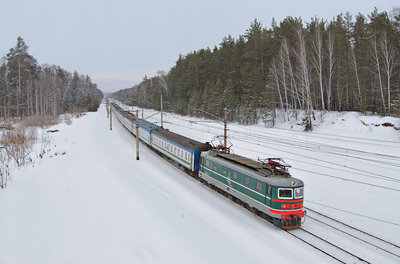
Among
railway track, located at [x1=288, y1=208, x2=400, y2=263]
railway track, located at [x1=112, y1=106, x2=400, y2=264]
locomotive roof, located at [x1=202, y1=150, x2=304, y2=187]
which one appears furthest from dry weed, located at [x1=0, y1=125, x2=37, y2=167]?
railway track, located at [x1=288, y1=208, x2=400, y2=263]

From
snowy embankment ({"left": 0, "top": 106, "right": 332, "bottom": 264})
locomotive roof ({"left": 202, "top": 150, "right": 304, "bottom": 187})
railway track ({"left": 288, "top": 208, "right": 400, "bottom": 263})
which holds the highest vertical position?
locomotive roof ({"left": 202, "top": 150, "right": 304, "bottom": 187})

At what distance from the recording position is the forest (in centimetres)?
3738

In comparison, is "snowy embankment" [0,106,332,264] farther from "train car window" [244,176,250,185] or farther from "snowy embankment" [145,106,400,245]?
"snowy embankment" [145,106,400,245]

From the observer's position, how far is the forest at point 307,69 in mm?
37375

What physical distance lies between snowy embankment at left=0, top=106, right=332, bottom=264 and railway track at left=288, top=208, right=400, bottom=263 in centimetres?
71

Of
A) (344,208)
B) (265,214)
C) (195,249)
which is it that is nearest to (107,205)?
(195,249)

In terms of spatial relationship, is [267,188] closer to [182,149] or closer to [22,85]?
[182,149]

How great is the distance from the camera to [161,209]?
14898 millimetres

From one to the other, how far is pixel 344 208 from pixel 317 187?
3.39 m

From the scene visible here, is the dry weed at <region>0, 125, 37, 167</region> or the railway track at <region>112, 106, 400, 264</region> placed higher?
the dry weed at <region>0, 125, 37, 167</region>

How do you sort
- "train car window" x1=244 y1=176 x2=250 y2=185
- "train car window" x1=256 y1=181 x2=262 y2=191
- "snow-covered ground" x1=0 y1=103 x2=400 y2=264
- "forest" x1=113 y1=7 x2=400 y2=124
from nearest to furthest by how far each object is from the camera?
"snow-covered ground" x1=0 y1=103 x2=400 y2=264 → "train car window" x1=256 y1=181 x2=262 y2=191 → "train car window" x1=244 y1=176 x2=250 y2=185 → "forest" x1=113 y1=7 x2=400 y2=124

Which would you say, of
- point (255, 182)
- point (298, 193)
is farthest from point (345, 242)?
point (255, 182)

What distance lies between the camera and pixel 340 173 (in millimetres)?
20828

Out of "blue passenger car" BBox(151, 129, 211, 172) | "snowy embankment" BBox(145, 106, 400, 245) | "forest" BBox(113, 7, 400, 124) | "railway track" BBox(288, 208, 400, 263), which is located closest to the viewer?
"railway track" BBox(288, 208, 400, 263)
